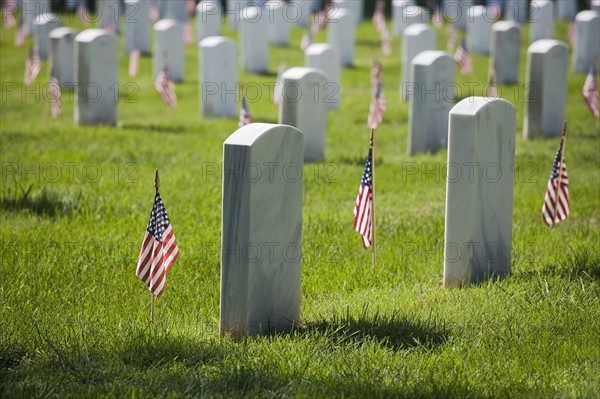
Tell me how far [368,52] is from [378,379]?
1965 centimetres

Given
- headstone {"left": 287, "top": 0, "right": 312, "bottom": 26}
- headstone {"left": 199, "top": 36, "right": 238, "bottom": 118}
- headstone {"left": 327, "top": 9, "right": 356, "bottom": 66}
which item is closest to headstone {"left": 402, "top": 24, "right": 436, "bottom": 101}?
headstone {"left": 199, "top": 36, "right": 238, "bottom": 118}

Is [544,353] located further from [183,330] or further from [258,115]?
[258,115]

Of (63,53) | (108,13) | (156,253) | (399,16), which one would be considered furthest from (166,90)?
(399,16)

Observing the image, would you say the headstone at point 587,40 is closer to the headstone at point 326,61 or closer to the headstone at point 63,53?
the headstone at point 326,61

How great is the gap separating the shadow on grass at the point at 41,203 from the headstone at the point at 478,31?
15.8 m

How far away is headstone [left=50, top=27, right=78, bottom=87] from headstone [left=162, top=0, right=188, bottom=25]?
29.7ft

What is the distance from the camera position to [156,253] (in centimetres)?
587

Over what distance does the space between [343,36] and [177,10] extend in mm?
7774

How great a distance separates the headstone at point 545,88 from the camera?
42.8 feet

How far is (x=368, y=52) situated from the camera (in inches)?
946

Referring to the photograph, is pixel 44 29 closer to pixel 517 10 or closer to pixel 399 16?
pixel 399 16

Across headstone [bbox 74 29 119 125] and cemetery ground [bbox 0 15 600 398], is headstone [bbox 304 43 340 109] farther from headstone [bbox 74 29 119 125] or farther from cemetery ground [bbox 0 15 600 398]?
cemetery ground [bbox 0 15 600 398]

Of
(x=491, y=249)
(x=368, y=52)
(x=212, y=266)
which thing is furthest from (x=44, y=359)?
(x=368, y=52)

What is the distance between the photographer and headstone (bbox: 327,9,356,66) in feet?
70.4
